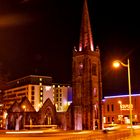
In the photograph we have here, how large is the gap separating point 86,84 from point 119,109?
24.4m

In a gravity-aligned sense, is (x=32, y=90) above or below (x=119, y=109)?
above

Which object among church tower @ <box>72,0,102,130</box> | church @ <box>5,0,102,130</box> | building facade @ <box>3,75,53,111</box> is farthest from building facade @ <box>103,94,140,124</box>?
building facade @ <box>3,75,53,111</box>

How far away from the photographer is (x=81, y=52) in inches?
3435

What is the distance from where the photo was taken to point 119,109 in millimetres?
104000

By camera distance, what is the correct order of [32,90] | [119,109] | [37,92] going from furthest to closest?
[37,92] < [32,90] < [119,109]

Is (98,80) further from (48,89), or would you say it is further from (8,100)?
(8,100)

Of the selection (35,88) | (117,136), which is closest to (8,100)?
(35,88)

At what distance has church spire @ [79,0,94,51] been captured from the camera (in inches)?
3489

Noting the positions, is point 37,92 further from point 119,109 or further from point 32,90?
point 119,109

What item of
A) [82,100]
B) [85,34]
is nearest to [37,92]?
[85,34]

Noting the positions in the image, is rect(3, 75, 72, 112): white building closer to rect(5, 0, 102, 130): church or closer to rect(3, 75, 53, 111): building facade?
rect(3, 75, 53, 111): building facade

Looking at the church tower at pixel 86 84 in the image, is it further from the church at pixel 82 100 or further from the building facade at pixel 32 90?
the building facade at pixel 32 90

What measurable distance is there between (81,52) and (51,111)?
21641mm

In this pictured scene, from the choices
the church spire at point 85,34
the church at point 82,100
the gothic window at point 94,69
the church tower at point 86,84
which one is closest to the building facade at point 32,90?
the church at point 82,100
